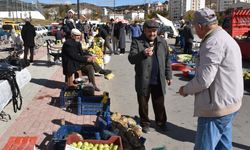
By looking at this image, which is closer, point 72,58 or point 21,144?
point 21,144

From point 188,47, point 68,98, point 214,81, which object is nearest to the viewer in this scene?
point 214,81

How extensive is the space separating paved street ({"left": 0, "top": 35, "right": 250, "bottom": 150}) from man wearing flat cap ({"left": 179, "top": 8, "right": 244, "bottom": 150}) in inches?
79.7

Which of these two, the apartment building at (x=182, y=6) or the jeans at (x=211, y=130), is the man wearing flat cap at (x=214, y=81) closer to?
the jeans at (x=211, y=130)

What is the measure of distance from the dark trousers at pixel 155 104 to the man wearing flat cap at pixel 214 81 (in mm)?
Answer: 2392

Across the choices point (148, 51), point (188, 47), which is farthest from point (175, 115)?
point (188, 47)

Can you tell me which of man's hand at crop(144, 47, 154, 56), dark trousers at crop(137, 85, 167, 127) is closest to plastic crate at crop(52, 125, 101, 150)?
dark trousers at crop(137, 85, 167, 127)

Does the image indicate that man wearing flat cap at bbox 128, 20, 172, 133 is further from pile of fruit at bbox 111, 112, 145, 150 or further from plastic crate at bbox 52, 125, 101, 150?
plastic crate at bbox 52, 125, 101, 150

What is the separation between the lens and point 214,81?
3.77 meters

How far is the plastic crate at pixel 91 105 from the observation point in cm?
740

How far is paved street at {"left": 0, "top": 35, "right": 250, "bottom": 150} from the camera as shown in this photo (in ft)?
20.3

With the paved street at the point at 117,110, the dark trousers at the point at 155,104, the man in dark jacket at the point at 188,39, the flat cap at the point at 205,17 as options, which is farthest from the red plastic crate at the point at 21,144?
the man in dark jacket at the point at 188,39

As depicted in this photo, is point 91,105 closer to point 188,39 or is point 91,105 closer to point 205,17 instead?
point 205,17

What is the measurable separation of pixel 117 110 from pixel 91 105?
86 cm

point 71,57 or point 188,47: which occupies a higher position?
point 71,57
